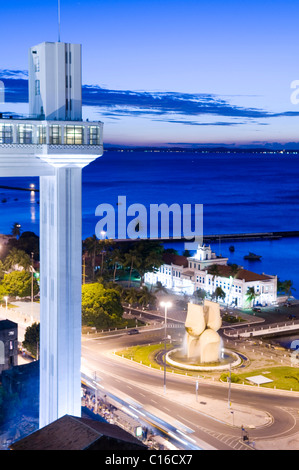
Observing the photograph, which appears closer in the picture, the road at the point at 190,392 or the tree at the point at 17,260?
the road at the point at 190,392

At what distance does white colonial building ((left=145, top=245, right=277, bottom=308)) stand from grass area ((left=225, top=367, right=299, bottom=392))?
72.5ft

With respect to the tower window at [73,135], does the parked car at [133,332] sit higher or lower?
lower

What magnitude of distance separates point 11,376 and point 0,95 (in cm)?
1847

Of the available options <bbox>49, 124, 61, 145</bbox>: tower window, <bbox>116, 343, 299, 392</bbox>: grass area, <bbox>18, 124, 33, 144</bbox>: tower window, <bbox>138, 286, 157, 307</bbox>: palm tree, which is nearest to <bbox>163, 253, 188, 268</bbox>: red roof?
<bbox>138, 286, 157, 307</bbox>: palm tree

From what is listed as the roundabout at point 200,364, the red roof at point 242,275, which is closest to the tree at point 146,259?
the red roof at point 242,275

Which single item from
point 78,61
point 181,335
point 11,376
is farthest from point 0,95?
point 181,335

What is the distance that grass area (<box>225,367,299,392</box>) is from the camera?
50.7 m

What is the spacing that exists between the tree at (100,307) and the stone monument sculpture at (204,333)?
10876 millimetres

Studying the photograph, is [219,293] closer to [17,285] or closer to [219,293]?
[219,293]

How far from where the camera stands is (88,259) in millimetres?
94875

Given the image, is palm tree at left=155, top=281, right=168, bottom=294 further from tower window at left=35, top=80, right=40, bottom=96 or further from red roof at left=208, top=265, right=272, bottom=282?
tower window at left=35, top=80, right=40, bottom=96

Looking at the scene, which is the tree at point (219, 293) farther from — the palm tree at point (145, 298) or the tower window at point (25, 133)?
the tower window at point (25, 133)

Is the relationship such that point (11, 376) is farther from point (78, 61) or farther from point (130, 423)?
point (78, 61)

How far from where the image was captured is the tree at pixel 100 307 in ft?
215
